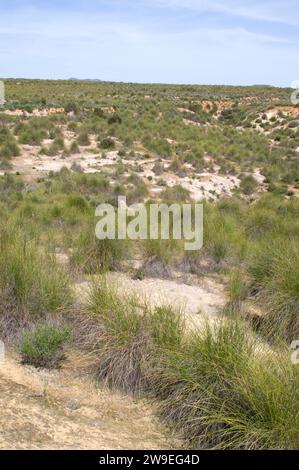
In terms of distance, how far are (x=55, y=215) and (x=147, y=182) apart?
7.68 m

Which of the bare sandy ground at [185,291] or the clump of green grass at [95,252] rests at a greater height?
the clump of green grass at [95,252]

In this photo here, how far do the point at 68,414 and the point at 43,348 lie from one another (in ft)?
2.96

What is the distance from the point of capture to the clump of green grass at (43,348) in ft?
17.3

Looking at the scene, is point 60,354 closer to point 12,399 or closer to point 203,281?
point 12,399

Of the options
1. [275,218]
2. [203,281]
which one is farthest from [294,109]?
[203,281]

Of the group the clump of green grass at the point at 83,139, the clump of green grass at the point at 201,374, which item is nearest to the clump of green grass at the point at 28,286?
the clump of green grass at the point at 201,374

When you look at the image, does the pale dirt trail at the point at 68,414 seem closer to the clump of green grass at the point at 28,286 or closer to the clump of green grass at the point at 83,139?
the clump of green grass at the point at 28,286

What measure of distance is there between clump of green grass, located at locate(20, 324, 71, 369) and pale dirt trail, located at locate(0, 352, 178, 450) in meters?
0.11

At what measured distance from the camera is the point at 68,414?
4.54 meters

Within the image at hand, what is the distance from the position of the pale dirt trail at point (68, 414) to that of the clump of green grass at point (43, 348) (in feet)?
0.36

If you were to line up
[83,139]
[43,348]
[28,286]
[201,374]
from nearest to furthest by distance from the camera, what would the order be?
[201,374] → [43,348] → [28,286] → [83,139]

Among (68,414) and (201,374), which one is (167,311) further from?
(68,414)

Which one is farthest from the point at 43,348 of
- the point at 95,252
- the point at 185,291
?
the point at 185,291

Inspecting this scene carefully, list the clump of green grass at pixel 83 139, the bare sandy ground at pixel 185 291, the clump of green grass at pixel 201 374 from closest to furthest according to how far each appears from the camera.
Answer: the clump of green grass at pixel 201 374
the bare sandy ground at pixel 185 291
the clump of green grass at pixel 83 139
